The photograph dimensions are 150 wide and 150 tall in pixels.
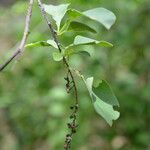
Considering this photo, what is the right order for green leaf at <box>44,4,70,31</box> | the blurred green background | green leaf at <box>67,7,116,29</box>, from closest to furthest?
green leaf at <box>67,7,116,29</box>
green leaf at <box>44,4,70,31</box>
the blurred green background

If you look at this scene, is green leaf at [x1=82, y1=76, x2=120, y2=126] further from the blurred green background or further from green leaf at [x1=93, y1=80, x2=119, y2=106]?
the blurred green background

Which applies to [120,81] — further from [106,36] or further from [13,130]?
[13,130]

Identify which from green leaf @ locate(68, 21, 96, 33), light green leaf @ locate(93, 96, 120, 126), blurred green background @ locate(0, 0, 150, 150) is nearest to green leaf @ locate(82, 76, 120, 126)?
light green leaf @ locate(93, 96, 120, 126)

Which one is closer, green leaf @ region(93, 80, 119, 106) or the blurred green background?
green leaf @ region(93, 80, 119, 106)

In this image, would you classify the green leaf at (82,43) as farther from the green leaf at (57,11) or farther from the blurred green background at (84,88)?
the blurred green background at (84,88)

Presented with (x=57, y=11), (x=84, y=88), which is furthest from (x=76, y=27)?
(x=84, y=88)

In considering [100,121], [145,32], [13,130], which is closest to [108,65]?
[145,32]

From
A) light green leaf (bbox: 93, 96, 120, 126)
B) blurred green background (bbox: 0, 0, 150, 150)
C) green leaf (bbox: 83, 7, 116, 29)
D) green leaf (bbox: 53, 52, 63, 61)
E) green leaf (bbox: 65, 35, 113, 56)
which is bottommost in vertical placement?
blurred green background (bbox: 0, 0, 150, 150)

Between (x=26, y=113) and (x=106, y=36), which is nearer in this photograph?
(x=106, y=36)
